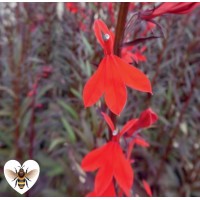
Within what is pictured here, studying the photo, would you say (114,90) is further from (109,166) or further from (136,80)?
(109,166)

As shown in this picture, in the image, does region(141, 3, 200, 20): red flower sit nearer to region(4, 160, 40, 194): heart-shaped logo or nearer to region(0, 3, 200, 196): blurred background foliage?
region(4, 160, 40, 194): heart-shaped logo

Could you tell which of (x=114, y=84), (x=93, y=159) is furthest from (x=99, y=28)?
(x=93, y=159)

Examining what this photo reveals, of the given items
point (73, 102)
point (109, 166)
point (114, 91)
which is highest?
point (114, 91)

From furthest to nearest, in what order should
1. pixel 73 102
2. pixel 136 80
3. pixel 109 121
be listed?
pixel 73 102 < pixel 109 121 < pixel 136 80

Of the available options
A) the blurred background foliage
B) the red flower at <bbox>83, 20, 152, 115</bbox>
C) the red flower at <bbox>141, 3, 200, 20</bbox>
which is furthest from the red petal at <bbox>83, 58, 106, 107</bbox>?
the blurred background foliage

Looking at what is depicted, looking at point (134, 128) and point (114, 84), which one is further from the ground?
point (114, 84)

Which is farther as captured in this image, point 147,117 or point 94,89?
point 147,117
